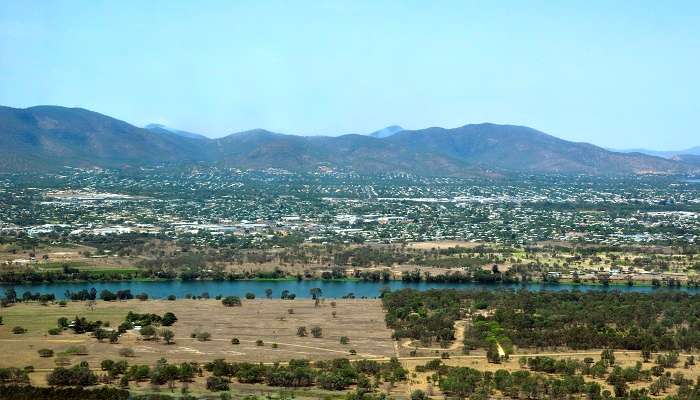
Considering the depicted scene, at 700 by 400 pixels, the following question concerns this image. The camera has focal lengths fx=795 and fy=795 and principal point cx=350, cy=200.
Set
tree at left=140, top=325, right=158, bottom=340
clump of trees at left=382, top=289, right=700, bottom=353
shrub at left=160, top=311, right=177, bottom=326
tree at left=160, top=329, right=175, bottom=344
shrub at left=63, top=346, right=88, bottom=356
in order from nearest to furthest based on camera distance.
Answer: shrub at left=63, top=346, right=88, bottom=356
tree at left=160, top=329, right=175, bottom=344
clump of trees at left=382, top=289, right=700, bottom=353
tree at left=140, top=325, right=158, bottom=340
shrub at left=160, top=311, right=177, bottom=326

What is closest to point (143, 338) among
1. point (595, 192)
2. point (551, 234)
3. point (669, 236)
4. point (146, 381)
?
point (146, 381)

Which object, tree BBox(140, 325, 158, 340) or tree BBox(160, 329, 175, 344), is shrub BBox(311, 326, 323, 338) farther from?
tree BBox(140, 325, 158, 340)

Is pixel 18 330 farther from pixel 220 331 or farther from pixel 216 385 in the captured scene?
pixel 216 385

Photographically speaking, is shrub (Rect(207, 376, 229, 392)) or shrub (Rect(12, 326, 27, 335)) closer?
shrub (Rect(207, 376, 229, 392))

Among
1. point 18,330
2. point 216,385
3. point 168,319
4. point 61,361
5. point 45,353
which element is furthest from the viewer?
point 168,319

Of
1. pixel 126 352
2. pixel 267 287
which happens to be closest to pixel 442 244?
pixel 267 287

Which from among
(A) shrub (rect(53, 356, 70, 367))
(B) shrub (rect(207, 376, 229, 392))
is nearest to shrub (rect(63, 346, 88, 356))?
(A) shrub (rect(53, 356, 70, 367))

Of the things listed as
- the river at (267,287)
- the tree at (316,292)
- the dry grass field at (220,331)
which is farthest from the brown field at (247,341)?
the river at (267,287)

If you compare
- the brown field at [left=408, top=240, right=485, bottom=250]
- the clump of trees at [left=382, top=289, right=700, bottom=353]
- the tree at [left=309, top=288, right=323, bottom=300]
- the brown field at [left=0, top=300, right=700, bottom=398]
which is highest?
the brown field at [left=408, top=240, right=485, bottom=250]

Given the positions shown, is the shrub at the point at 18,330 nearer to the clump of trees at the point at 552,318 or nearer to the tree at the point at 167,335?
the tree at the point at 167,335
